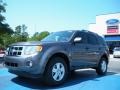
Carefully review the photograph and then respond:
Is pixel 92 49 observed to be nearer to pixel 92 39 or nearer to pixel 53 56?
pixel 92 39

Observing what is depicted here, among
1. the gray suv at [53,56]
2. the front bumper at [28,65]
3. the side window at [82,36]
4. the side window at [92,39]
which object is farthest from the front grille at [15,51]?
the side window at [92,39]

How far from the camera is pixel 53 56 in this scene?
7078 mm

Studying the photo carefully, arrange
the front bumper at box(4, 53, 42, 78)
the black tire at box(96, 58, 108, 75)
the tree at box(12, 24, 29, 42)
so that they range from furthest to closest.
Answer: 1. the tree at box(12, 24, 29, 42)
2. the black tire at box(96, 58, 108, 75)
3. the front bumper at box(4, 53, 42, 78)

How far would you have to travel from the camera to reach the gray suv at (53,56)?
6657mm

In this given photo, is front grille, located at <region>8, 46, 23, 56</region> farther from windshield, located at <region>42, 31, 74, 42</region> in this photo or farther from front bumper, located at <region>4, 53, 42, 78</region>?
windshield, located at <region>42, 31, 74, 42</region>

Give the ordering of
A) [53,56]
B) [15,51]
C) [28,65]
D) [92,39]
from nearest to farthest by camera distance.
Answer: [28,65], [53,56], [15,51], [92,39]

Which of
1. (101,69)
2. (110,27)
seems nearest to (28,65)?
(101,69)

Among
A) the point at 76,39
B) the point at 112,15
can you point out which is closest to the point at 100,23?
the point at 112,15

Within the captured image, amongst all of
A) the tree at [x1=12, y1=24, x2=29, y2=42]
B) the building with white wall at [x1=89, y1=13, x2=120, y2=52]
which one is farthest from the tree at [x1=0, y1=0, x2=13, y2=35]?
the tree at [x1=12, y1=24, x2=29, y2=42]

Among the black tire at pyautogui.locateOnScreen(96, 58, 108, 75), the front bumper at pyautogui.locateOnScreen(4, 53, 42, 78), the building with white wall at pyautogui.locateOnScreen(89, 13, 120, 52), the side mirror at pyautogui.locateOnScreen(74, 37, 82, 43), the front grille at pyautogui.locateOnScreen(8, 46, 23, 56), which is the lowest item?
the black tire at pyautogui.locateOnScreen(96, 58, 108, 75)

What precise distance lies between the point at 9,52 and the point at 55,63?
1595 mm

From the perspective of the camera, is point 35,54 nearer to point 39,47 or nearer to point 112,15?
point 39,47

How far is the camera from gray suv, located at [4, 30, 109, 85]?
6657 millimetres

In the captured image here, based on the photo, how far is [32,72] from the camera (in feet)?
21.7
